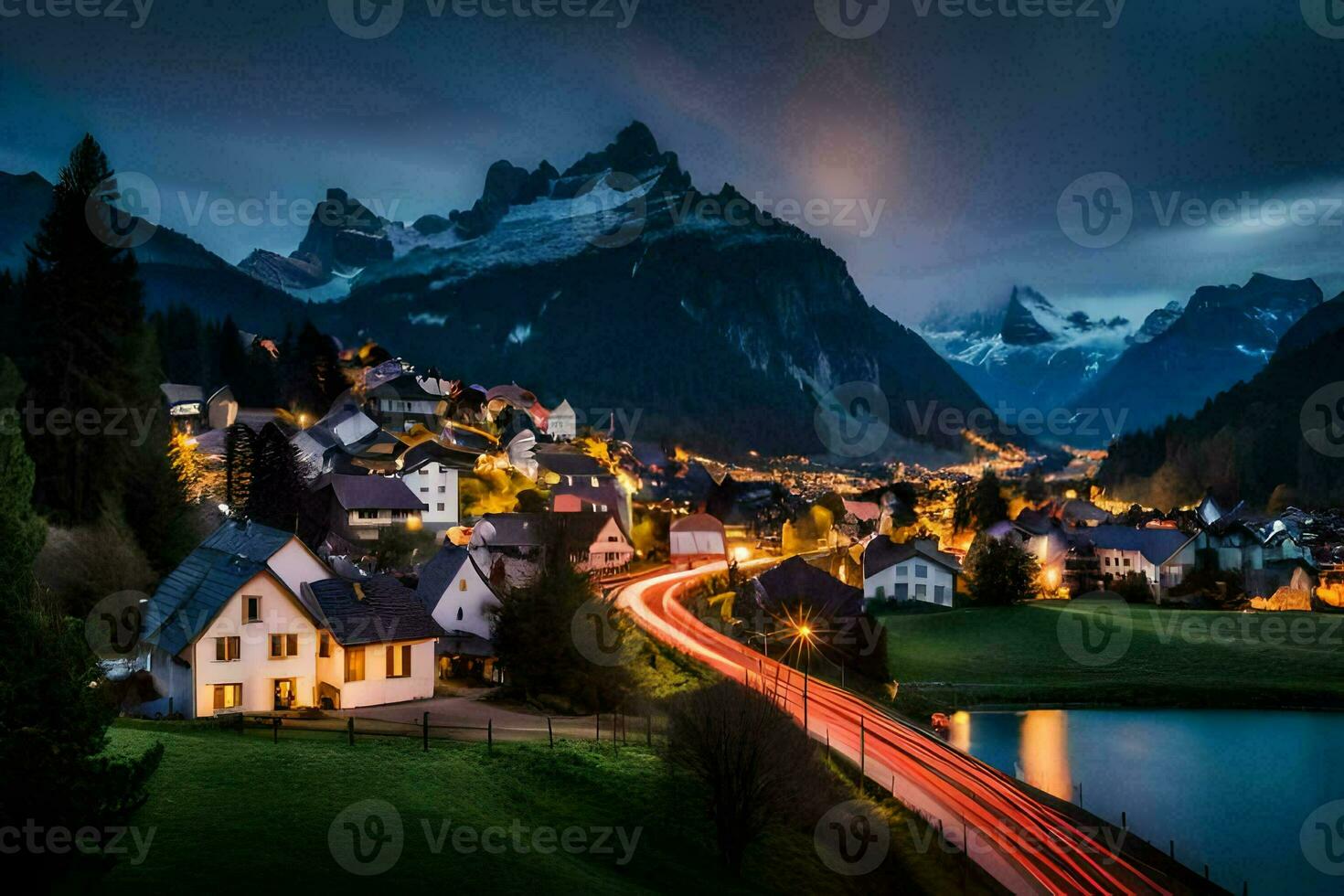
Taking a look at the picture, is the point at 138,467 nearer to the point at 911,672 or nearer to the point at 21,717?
the point at 21,717

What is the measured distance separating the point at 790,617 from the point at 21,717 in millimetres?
45354

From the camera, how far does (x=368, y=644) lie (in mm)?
36719

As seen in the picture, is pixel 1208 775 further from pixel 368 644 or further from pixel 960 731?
pixel 368 644

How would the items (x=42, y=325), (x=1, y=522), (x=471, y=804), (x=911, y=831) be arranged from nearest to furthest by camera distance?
(x=1, y=522), (x=471, y=804), (x=911, y=831), (x=42, y=325)

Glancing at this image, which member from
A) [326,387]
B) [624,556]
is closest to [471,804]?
[624,556]

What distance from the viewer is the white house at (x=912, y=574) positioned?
76750mm

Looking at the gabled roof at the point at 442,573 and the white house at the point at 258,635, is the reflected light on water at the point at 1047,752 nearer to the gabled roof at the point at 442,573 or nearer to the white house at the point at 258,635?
the white house at the point at 258,635

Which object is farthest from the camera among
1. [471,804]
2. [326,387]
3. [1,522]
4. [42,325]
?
[326,387]

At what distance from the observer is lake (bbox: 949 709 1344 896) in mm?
32375

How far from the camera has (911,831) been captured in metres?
27.8

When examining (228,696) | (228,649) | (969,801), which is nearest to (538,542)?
(228,649)

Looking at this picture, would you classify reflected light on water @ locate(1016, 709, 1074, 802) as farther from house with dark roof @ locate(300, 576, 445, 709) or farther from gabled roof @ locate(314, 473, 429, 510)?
gabled roof @ locate(314, 473, 429, 510)

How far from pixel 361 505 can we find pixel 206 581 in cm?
2831

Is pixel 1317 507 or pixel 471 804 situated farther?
pixel 1317 507
